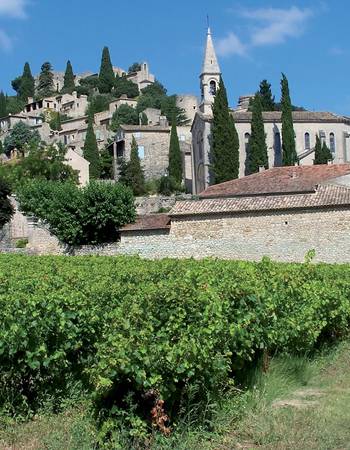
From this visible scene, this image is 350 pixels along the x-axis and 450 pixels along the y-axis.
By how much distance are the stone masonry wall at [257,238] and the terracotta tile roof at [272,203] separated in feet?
Answer: 1.14

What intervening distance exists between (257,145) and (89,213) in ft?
91.8

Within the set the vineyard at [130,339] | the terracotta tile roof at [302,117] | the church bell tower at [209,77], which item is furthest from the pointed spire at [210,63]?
the vineyard at [130,339]

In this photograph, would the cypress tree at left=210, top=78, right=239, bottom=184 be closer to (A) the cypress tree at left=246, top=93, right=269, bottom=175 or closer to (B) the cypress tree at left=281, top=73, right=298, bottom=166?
(A) the cypress tree at left=246, top=93, right=269, bottom=175

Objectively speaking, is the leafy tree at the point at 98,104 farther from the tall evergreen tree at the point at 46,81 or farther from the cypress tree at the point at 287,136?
the cypress tree at the point at 287,136

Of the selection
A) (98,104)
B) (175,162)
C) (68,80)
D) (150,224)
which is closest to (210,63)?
(175,162)

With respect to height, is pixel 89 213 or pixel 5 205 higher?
pixel 5 205

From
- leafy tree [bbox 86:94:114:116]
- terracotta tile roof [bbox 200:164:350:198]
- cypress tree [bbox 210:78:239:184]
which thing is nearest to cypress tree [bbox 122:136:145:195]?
cypress tree [bbox 210:78:239:184]

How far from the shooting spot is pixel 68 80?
146875 mm

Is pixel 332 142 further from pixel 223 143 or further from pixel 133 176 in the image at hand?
pixel 133 176

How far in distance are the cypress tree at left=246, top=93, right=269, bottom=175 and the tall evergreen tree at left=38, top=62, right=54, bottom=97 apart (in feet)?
310

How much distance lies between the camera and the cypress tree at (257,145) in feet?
187

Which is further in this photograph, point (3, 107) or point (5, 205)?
point (3, 107)

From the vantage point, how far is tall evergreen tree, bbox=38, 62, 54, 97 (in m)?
145

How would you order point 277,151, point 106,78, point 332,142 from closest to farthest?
point 277,151 < point 332,142 < point 106,78
